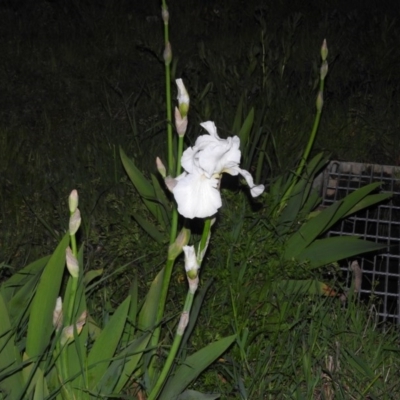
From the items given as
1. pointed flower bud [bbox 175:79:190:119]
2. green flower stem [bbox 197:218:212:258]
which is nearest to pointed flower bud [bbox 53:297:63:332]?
green flower stem [bbox 197:218:212:258]

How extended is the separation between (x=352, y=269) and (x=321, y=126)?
1.24m

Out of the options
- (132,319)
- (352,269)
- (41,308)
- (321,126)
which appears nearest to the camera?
(41,308)

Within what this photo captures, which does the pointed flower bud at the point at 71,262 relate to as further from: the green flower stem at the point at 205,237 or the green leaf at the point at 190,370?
the green leaf at the point at 190,370

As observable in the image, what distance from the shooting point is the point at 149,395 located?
73.8 inches

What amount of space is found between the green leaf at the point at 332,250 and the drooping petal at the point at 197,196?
1.05m

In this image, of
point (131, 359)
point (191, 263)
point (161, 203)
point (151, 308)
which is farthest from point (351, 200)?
point (191, 263)

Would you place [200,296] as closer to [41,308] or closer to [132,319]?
[132,319]

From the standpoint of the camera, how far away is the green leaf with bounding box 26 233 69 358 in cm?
184

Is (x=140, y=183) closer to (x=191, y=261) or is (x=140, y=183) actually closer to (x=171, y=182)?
(x=171, y=182)

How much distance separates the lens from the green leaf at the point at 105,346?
1.88 m

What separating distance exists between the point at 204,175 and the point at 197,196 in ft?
0.17

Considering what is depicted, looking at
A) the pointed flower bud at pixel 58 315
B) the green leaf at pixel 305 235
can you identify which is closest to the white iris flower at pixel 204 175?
the pointed flower bud at pixel 58 315

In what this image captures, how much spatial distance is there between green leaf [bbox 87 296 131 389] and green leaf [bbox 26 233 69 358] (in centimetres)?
12

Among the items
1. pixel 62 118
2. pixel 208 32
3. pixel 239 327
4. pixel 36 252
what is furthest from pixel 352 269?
pixel 208 32
